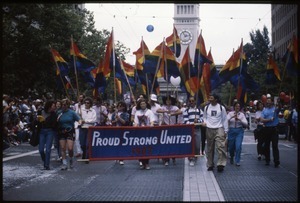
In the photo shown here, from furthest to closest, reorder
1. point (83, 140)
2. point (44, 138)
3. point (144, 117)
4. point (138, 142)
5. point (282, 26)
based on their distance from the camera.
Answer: point (282, 26), point (83, 140), point (144, 117), point (44, 138), point (138, 142)

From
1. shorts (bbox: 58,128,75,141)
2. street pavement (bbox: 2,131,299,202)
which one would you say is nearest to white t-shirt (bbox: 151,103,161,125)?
street pavement (bbox: 2,131,299,202)

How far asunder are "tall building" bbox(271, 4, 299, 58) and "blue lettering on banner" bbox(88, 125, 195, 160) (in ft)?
187

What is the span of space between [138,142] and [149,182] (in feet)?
8.72

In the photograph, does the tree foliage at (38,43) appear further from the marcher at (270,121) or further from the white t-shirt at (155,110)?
the marcher at (270,121)

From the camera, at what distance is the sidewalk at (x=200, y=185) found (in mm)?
10180

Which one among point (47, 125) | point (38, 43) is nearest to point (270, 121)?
point (47, 125)

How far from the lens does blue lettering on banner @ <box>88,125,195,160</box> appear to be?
1491 centimetres

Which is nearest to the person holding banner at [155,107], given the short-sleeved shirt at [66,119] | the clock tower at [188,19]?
the short-sleeved shirt at [66,119]

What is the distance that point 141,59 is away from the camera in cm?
2028

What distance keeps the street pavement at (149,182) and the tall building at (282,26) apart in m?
56.8

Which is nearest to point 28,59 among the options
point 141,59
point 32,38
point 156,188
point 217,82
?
point 32,38

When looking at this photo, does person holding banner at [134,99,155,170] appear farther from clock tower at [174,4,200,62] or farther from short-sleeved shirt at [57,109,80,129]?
clock tower at [174,4,200,62]

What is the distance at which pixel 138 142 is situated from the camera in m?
15.0

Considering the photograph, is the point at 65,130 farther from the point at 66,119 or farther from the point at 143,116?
the point at 143,116
